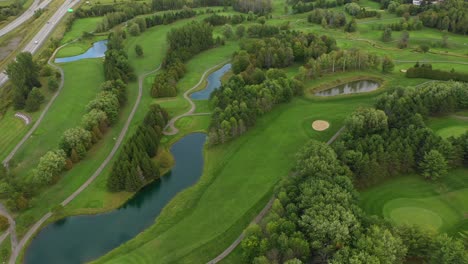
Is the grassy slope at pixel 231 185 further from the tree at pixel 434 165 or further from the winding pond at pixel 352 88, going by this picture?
the tree at pixel 434 165

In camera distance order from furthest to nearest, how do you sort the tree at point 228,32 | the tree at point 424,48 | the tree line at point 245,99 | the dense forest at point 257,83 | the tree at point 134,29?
the tree at point 134,29, the tree at point 228,32, the tree at point 424,48, the dense forest at point 257,83, the tree line at point 245,99

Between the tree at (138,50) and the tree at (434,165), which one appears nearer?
the tree at (434,165)

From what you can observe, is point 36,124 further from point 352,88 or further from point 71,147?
point 352,88

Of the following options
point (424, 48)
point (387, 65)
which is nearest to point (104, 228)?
point (387, 65)

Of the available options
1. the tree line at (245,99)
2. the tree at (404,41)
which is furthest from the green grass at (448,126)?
the tree at (404,41)

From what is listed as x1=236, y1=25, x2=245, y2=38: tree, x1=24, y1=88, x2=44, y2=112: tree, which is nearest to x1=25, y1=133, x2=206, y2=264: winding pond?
x1=24, y1=88, x2=44, y2=112: tree

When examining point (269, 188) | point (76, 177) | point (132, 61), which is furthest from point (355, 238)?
point (132, 61)
